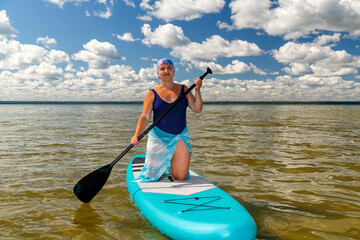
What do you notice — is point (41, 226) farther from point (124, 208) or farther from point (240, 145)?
point (240, 145)

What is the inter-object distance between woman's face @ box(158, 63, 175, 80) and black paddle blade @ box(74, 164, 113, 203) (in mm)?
2000

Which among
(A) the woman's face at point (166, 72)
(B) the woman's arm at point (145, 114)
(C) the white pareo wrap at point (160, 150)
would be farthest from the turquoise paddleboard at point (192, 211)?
(A) the woman's face at point (166, 72)

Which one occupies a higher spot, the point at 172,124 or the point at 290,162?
the point at 172,124

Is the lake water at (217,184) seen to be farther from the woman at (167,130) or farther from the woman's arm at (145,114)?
the woman's arm at (145,114)

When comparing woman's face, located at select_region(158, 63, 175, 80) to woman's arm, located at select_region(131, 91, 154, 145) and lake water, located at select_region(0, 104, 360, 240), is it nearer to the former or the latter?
woman's arm, located at select_region(131, 91, 154, 145)

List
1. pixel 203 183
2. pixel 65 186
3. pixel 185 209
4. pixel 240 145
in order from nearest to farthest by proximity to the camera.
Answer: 1. pixel 185 209
2. pixel 203 183
3. pixel 65 186
4. pixel 240 145

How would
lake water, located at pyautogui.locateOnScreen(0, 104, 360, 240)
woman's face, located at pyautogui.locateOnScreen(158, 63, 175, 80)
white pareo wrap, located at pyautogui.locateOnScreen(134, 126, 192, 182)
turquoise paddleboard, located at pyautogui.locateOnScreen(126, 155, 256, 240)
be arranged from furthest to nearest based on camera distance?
woman's face, located at pyautogui.locateOnScreen(158, 63, 175, 80) → white pareo wrap, located at pyautogui.locateOnScreen(134, 126, 192, 182) → lake water, located at pyautogui.locateOnScreen(0, 104, 360, 240) → turquoise paddleboard, located at pyautogui.locateOnScreen(126, 155, 256, 240)

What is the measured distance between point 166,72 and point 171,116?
0.75m

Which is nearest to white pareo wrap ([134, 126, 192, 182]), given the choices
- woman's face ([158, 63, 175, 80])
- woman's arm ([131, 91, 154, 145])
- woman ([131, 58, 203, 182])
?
woman ([131, 58, 203, 182])

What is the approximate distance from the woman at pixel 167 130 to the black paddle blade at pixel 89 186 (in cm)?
70

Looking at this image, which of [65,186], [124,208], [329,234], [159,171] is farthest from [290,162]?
[65,186]

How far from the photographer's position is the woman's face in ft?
14.8

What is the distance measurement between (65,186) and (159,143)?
2.58m

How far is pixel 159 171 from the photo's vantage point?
4.48m
